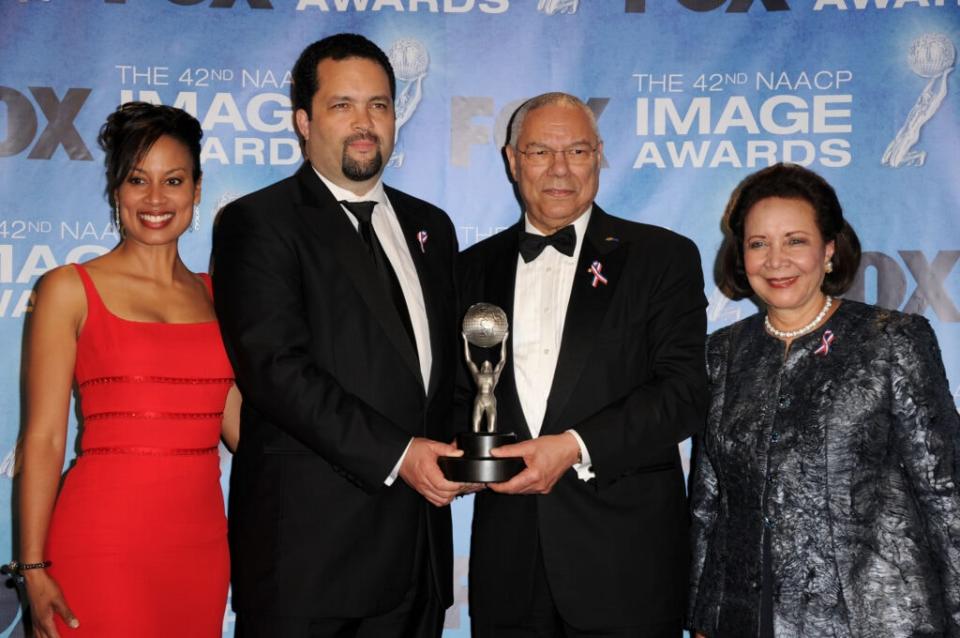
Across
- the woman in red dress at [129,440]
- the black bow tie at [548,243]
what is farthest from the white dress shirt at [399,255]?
the woman in red dress at [129,440]

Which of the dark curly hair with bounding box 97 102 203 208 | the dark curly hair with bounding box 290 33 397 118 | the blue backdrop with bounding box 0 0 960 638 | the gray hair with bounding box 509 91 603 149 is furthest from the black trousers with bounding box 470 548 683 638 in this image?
the dark curly hair with bounding box 97 102 203 208

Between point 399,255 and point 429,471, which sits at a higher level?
point 399,255

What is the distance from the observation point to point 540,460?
8.15 feet

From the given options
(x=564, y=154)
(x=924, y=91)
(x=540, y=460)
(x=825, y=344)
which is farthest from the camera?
(x=924, y=91)

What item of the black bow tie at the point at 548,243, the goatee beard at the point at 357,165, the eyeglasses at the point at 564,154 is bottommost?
the black bow tie at the point at 548,243

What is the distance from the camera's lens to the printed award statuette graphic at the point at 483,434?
2395mm

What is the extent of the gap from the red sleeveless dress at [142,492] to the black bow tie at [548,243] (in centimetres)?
102

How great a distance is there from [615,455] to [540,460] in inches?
9.2

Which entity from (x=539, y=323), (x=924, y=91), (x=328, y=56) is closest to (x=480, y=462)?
(x=539, y=323)

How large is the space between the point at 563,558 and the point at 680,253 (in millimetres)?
1002

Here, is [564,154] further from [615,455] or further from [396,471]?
[396,471]

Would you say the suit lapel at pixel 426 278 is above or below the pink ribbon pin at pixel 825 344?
above

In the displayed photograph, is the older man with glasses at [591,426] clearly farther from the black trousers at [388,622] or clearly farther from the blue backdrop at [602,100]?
the blue backdrop at [602,100]

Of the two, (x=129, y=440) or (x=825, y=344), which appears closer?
(x=825, y=344)
